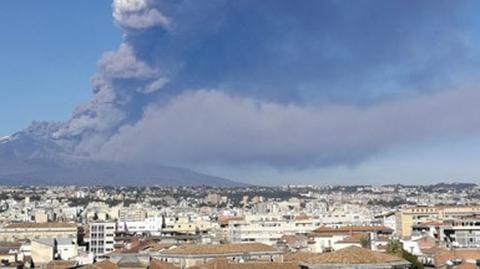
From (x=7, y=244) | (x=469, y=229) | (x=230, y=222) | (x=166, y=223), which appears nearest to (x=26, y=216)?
(x=166, y=223)

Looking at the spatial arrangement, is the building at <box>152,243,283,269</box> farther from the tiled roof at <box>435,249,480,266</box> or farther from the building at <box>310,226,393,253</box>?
the tiled roof at <box>435,249,480,266</box>

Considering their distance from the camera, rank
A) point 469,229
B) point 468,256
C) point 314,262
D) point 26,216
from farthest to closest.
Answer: point 26,216
point 469,229
point 468,256
point 314,262

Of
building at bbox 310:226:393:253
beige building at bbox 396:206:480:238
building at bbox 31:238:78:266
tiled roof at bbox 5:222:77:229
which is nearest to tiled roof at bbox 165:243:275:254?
building at bbox 310:226:393:253

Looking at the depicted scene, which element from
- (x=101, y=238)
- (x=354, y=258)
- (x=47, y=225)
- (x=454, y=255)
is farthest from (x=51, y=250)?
(x=354, y=258)

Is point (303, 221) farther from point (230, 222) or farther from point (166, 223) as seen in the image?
point (166, 223)

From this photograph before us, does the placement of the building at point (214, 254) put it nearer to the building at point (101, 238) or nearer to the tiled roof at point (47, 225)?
the building at point (101, 238)
